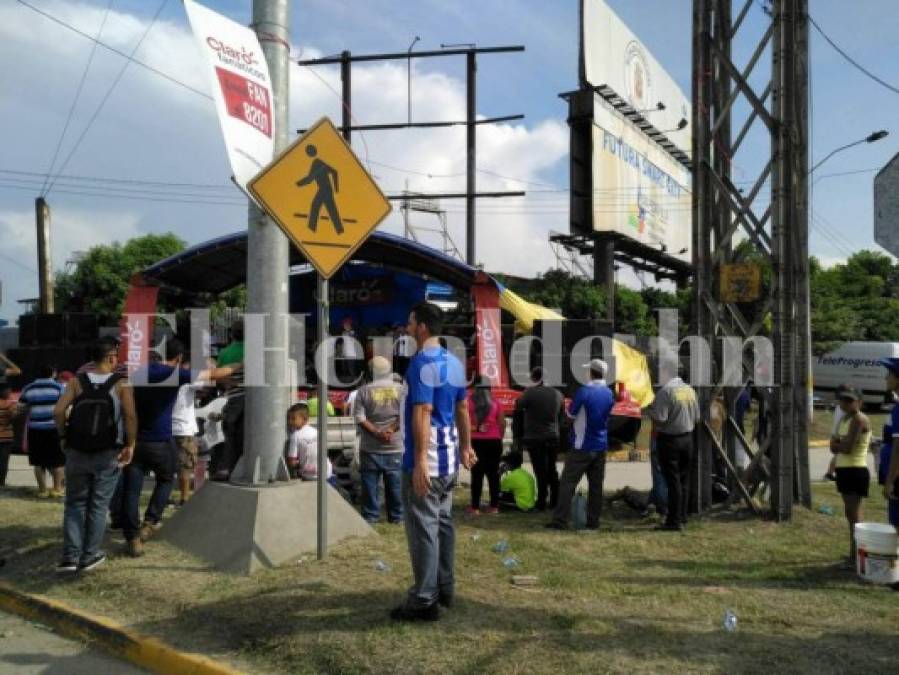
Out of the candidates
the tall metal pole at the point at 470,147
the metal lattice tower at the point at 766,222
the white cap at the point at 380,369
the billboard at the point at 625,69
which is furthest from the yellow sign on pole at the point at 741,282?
the billboard at the point at 625,69

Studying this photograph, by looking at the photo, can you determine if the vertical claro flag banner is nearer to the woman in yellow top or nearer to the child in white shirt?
the child in white shirt

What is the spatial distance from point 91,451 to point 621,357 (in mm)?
13476

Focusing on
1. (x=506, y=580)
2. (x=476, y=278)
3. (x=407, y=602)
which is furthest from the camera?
(x=476, y=278)

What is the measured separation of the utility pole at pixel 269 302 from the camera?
264 inches

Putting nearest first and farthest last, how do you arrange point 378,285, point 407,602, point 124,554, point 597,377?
point 407,602 → point 124,554 → point 597,377 → point 378,285

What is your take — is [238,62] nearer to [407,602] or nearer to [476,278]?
[407,602]

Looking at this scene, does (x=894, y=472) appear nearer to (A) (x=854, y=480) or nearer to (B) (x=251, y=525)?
(A) (x=854, y=480)

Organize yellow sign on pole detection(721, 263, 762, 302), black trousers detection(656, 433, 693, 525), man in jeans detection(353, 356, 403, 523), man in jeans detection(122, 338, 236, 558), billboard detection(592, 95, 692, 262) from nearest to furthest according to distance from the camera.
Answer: man in jeans detection(122, 338, 236, 558)
man in jeans detection(353, 356, 403, 523)
black trousers detection(656, 433, 693, 525)
yellow sign on pole detection(721, 263, 762, 302)
billboard detection(592, 95, 692, 262)

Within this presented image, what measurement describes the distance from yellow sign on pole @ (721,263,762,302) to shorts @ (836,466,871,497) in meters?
2.35

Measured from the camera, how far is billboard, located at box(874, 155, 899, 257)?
389 cm

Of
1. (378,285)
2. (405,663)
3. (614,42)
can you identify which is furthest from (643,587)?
(614,42)

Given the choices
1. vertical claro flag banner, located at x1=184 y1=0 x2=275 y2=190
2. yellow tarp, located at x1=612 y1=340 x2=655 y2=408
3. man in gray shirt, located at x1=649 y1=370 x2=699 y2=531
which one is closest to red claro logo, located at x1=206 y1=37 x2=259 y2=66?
vertical claro flag banner, located at x1=184 y1=0 x2=275 y2=190

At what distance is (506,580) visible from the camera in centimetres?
599

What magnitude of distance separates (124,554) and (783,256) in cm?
709
